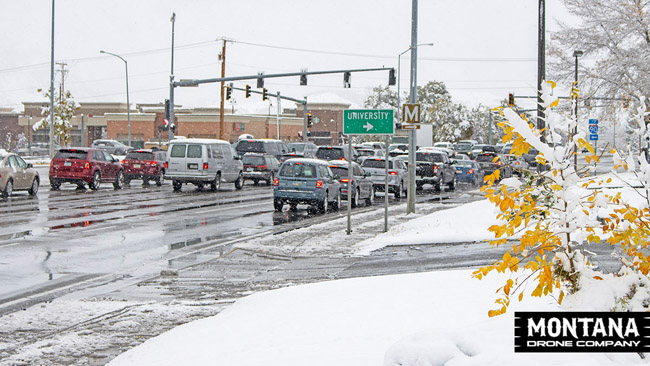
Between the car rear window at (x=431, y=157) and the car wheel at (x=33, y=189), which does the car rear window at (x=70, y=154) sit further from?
the car rear window at (x=431, y=157)

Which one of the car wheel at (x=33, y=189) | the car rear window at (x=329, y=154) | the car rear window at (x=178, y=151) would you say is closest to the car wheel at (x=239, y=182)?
the car rear window at (x=178, y=151)

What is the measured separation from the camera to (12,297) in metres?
10.1

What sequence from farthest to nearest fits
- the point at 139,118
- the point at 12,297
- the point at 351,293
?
the point at 139,118
the point at 12,297
the point at 351,293

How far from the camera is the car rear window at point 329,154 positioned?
138ft

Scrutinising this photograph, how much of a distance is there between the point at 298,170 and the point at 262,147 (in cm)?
2153

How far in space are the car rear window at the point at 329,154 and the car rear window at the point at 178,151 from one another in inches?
408

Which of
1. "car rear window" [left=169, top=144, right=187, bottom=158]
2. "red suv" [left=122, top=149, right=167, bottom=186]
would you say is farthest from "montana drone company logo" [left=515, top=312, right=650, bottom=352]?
"red suv" [left=122, top=149, right=167, bottom=186]

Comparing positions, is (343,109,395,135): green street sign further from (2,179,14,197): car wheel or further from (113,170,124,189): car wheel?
(113,170,124,189): car wheel

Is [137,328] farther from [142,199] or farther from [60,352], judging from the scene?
[142,199]

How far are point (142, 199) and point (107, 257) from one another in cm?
1513

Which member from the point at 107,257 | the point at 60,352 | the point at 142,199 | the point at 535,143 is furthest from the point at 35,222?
the point at 535,143

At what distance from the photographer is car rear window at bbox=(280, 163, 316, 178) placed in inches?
963

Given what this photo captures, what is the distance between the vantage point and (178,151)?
110 ft

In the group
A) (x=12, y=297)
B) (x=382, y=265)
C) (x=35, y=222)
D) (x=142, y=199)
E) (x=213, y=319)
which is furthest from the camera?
(x=142, y=199)
